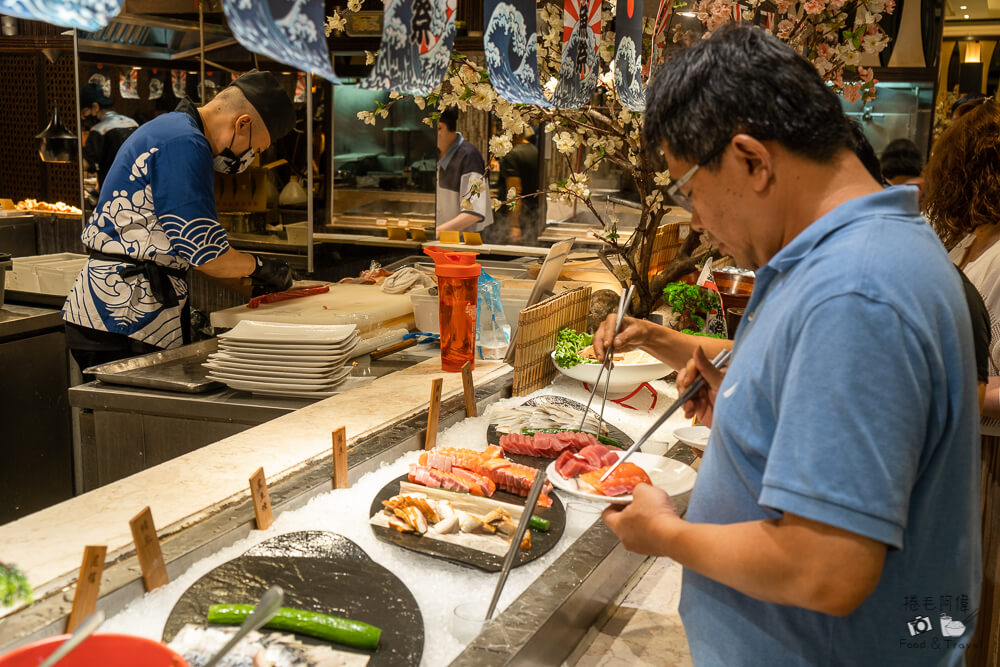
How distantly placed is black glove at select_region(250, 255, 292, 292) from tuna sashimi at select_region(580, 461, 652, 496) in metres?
2.05

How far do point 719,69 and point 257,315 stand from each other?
8.15 ft

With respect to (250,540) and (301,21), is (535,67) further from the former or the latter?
(250,540)

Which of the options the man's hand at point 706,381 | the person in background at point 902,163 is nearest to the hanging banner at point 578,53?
the man's hand at point 706,381

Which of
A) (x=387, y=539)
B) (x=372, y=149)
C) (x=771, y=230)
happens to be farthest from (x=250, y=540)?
(x=372, y=149)

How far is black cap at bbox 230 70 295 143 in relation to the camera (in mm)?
3312

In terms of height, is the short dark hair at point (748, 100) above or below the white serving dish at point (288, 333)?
above

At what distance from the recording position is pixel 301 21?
4.10ft

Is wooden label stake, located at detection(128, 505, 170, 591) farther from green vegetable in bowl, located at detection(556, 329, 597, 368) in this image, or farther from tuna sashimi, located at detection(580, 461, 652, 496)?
green vegetable in bowl, located at detection(556, 329, 597, 368)

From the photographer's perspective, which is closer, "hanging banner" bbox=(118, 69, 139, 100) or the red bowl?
the red bowl

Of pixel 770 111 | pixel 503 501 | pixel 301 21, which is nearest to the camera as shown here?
pixel 770 111

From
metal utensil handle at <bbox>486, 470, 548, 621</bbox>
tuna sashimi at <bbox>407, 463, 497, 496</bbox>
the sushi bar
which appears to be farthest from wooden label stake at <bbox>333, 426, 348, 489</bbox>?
metal utensil handle at <bbox>486, 470, 548, 621</bbox>

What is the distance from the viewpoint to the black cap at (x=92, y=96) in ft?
17.9

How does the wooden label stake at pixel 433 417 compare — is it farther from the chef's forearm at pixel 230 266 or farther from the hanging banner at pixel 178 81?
the hanging banner at pixel 178 81

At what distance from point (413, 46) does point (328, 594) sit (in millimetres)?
1013
